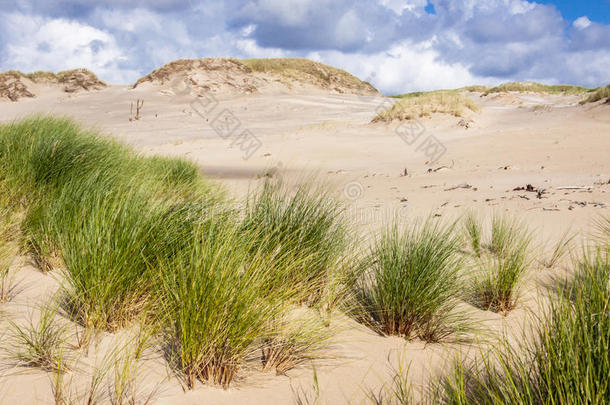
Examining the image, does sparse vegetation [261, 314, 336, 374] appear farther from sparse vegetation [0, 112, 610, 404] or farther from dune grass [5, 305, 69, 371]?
dune grass [5, 305, 69, 371]

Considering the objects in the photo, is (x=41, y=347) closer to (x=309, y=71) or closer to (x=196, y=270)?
(x=196, y=270)

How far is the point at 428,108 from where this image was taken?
1569 centimetres

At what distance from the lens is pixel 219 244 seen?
1.99 m

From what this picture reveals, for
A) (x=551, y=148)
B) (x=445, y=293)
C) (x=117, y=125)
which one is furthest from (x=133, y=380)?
(x=117, y=125)

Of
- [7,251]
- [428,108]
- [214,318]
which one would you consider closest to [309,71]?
[428,108]

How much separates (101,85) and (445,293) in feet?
132

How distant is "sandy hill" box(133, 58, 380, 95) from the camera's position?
32219mm

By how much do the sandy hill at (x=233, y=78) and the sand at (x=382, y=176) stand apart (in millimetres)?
6902

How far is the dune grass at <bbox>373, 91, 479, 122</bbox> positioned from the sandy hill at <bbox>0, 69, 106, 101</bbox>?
29.5m

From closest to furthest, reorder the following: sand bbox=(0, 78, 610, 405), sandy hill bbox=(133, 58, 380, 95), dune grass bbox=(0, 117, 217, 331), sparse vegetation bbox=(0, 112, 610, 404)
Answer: sparse vegetation bbox=(0, 112, 610, 404)
sand bbox=(0, 78, 610, 405)
dune grass bbox=(0, 117, 217, 331)
sandy hill bbox=(133, 58, 380, 95)

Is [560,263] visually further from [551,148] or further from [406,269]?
[551,148]

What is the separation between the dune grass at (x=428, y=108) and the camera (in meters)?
15.6

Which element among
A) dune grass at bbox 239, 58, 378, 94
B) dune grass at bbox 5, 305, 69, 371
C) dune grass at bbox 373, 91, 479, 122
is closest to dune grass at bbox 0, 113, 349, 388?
dune grass at bbox 5, 305, 69, 371

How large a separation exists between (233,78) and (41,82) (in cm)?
1786
